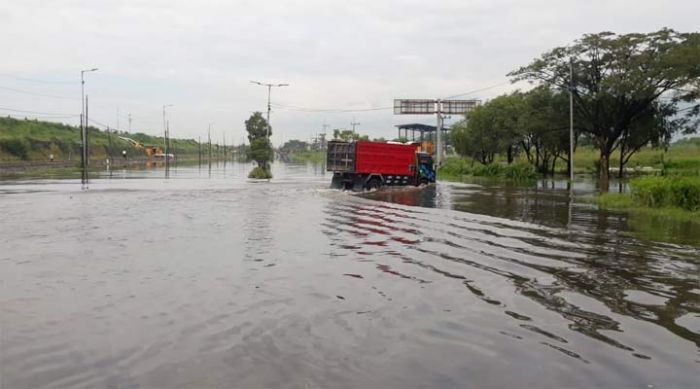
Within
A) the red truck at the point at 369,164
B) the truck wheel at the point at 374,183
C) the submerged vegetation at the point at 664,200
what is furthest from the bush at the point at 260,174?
the submerged vegetation at the point at 664,200

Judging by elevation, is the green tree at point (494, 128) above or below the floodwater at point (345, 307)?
above

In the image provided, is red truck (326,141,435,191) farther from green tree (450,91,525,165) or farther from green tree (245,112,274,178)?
green tree (450,91,525,165)

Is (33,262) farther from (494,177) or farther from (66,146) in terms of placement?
(66,146)

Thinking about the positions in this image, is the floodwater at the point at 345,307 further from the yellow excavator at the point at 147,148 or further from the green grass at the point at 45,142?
the yellow excavator at the point at 147,148

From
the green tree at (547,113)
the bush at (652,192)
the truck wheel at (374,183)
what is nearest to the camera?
the bush at (652,192)

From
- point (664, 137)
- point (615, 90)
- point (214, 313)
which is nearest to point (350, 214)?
point (214, 313)

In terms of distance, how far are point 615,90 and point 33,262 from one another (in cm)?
3997

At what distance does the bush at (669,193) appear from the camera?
19703mm

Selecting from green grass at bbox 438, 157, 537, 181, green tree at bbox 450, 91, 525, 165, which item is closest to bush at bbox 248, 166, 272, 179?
green grass at bbox 438, 157, 537, 181

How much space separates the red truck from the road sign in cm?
4394

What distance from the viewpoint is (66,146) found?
276 ft

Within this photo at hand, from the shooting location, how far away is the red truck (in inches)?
1356

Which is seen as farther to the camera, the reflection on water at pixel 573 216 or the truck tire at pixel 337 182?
the truck tire at pixel 337 182

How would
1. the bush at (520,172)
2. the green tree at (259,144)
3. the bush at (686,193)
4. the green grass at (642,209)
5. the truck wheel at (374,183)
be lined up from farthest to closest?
the bush at (520,172)
the green tree at (259,144)
the truck wheel at (374,183)
the bush at (686,193)
the green grass at (642,209)
